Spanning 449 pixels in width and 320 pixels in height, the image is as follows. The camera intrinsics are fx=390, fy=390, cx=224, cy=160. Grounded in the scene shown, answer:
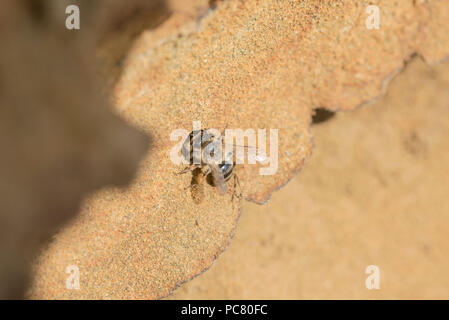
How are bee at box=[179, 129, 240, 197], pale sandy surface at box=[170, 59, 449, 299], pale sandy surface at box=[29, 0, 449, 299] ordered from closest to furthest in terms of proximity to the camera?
pale sandy surface at box=[29, 0, 449, 299] < bee at box=[179, 129, 240, 197] < pale sandy surface at box=[170, 59, 449, 299]

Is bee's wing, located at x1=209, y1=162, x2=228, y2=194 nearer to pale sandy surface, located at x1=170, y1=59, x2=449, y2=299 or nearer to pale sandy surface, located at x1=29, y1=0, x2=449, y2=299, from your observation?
pale sandy surface, located at x1=29, y1=0, x2=449, y2=299

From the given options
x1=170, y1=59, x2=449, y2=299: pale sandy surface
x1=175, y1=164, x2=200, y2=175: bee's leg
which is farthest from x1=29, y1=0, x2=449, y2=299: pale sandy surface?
x1=170, y1=59, x2=449, y2=299: pale sandy surface

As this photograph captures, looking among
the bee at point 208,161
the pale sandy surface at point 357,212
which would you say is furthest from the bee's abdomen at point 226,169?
the pale sandy surface at point 357,212

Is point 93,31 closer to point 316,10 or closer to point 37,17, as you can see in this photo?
point 37,17

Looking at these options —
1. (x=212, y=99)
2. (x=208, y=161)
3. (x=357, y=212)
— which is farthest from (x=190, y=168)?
(x=357, y=212)

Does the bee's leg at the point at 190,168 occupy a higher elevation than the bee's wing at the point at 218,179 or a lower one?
higher

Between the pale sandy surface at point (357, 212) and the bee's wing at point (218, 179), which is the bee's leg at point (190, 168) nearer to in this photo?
the bee's wing at point (218, 179)

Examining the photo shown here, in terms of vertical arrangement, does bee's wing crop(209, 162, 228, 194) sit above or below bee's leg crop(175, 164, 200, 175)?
below

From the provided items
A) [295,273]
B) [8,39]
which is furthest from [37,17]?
[295,273]
